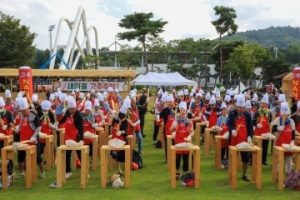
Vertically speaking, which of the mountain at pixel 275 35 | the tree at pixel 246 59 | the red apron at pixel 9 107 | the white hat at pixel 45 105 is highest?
the mountain at pixel 275 35

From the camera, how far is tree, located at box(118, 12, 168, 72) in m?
45.3

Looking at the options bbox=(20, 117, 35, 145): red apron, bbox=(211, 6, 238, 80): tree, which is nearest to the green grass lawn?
bbox=(20, 117, 35, 145): red apron

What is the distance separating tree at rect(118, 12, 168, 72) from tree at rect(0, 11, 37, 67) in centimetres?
1161

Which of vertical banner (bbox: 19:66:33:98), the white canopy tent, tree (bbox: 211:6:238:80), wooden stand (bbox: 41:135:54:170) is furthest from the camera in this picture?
tree (bbox: 211:6:238:80)

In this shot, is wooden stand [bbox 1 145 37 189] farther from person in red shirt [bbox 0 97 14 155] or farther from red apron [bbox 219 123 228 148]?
red apron [bbox 219 123 228 148]

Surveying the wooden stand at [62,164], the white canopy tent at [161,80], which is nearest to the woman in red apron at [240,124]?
the wooden stand at [62,164]

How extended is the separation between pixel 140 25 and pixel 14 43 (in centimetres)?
1491

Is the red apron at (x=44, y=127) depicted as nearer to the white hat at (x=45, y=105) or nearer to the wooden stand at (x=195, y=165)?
the white hat at (x=45, y=105)

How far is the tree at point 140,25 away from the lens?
4531 centimetres

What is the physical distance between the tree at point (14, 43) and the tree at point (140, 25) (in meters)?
11.6

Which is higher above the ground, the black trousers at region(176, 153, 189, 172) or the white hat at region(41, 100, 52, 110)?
the white hat at region(41, 100, 52, 110)

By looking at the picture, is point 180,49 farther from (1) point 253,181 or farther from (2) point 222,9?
(1) point 253,181

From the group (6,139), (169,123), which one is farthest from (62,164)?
(169,123)

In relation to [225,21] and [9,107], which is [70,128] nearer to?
[9,107]
